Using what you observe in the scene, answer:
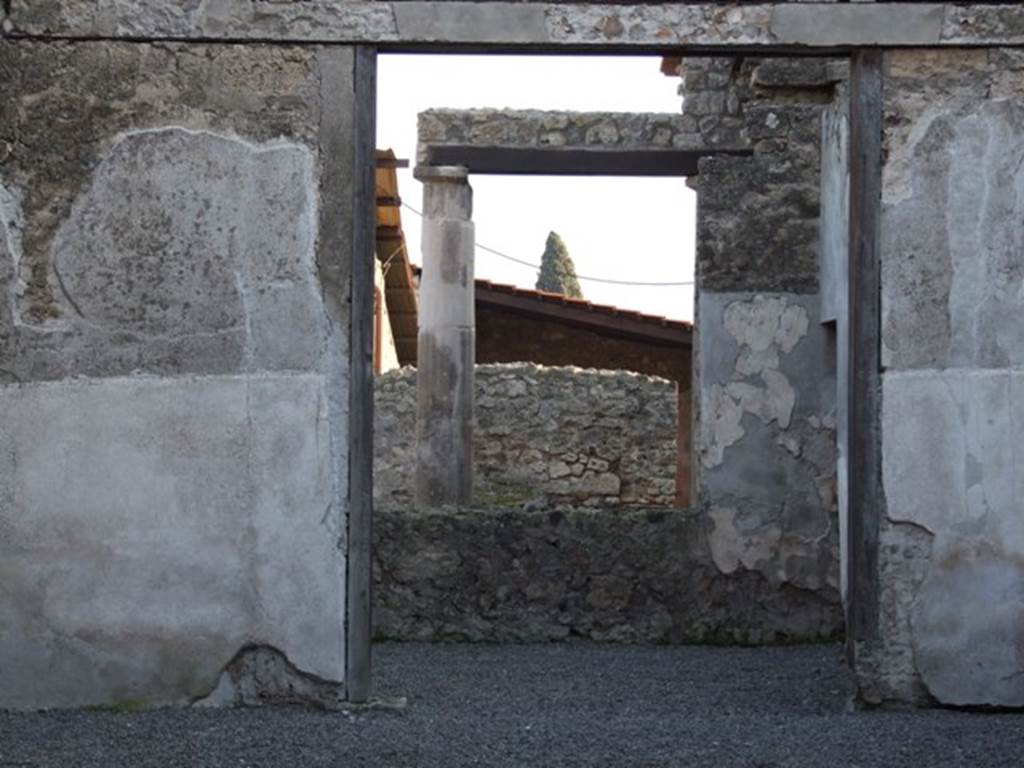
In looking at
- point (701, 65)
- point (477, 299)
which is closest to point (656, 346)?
point (477, 299)

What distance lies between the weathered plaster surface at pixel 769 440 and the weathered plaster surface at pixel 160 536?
327cm

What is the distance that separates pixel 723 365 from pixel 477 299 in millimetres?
10062

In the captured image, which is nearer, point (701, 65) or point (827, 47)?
point (827, 47)

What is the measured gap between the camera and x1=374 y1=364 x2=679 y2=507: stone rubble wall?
15.5m

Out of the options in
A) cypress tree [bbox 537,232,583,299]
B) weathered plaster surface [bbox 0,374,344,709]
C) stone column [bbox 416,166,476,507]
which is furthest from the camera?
cypress tree [bbox 537,232,583,299]

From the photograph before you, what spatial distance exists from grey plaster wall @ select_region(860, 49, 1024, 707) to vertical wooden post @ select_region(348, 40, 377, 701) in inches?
65.8

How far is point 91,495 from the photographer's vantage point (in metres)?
6.28

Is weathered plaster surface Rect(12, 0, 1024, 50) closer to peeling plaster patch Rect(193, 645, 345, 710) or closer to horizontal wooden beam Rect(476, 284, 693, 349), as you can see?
peeling plaster patch Rect(193, 645, 345, 710)

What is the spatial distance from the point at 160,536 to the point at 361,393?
803 mm

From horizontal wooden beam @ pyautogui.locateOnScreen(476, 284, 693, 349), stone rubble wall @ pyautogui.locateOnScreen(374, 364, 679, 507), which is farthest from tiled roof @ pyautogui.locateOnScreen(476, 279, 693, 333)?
stone rubble wall @ pyautogui.locateOnScreen(374, 364, 679, 507)

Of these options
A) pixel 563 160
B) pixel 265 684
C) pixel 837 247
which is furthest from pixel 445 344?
pixel 265 684

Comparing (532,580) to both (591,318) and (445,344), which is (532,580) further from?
(591,318)

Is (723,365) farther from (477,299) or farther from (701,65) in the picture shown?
(477,299)

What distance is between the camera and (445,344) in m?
13.1
